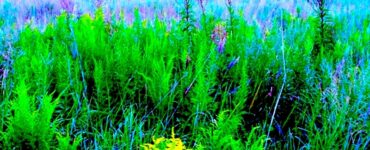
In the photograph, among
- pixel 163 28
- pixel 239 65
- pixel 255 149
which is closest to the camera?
pixel 255 149

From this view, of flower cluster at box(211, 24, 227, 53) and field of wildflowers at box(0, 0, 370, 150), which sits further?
flower cluster at box(211, 24, 227, 53)

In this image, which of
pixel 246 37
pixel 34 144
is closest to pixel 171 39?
pixel 246 37

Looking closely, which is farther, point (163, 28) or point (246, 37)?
point (163, 28)

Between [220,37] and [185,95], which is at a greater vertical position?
[220,37]

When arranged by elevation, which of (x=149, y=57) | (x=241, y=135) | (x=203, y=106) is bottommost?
(x=241, y=135)

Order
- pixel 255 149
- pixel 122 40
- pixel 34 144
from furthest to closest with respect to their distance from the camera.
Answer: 1. pixel 122 40
2. pixel 34 144
3. pixel 255 149

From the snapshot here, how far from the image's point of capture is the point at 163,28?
3604 millimetres

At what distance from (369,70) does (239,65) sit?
2.26 ft

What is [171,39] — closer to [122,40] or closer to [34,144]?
[122,40]

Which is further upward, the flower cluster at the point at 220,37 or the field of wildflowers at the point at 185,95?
the flower cluster at the point at 220,37

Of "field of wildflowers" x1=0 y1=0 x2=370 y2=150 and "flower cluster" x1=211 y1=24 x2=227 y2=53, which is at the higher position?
"flower cluster" x1=211 y1=24 x2=227 y2=53

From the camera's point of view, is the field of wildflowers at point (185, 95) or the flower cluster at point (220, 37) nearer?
the field of wildflowers at point (185, 95)

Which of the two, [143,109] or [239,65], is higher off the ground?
[239,65]

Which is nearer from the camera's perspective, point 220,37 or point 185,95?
point 185,95
